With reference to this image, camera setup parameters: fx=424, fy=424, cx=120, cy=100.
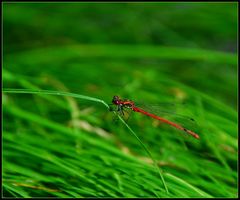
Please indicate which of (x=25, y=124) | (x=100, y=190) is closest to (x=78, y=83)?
(x=25, y=124)

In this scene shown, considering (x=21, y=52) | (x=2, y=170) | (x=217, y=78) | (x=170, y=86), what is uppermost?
(x=21, y=52)

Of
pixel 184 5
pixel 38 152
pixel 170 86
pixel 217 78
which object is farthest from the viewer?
pixel 184 5

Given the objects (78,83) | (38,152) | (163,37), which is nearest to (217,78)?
(163,37)

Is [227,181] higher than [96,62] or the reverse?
the reverse

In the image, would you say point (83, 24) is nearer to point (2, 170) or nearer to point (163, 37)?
point (163, 37)

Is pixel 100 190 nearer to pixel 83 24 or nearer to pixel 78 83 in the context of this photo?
pixel 78 83

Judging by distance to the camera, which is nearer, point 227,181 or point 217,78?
point 227,181

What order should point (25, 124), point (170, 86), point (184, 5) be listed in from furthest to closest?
point (184, 5)
point (170, 86)
point (25, 124)
